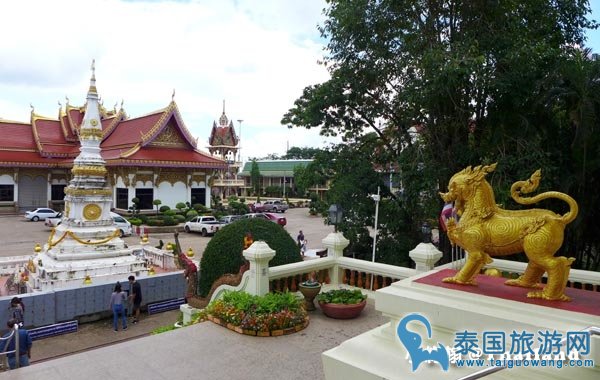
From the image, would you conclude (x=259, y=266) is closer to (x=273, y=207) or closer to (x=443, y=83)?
(x=443, y=83)

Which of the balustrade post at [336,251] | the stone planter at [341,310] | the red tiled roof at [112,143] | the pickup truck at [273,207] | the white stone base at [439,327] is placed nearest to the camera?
the white stone base at [439,327]

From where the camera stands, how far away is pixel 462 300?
15.0 feet

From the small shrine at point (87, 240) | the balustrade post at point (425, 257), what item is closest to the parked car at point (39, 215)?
the small shrine at point (87, 240)

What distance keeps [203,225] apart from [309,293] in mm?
21271

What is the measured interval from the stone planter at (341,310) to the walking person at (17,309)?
715 centimetres

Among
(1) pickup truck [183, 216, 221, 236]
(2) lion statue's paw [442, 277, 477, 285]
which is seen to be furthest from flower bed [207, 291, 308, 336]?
(1) pickup truck [183, 216, 221, 236]

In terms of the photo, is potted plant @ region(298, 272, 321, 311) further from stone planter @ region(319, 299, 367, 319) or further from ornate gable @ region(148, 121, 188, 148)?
ornate gable @ region(148, 121, 188, 148)

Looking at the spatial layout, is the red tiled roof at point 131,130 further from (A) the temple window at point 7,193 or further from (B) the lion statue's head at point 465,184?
(B) the lion statue's head at point 465,184

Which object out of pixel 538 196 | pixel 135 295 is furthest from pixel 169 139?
pixel 538 196

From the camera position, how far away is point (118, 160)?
30.1m

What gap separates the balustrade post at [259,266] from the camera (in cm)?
744

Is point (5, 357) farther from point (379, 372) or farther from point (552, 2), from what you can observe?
point (552, 2)

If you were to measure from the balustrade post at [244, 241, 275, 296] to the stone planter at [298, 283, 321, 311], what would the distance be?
0.67m

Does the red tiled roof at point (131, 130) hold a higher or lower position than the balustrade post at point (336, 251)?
higher
